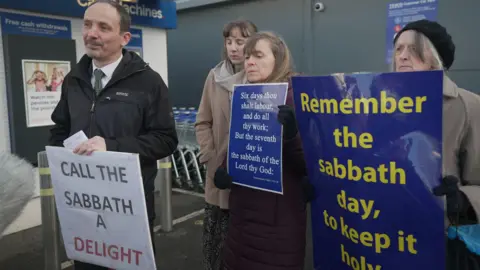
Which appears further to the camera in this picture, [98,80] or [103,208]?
[98,80]

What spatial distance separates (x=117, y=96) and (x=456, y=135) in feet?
5.32

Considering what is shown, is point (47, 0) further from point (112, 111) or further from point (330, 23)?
point (330, 23)

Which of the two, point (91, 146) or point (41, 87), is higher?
Answer: point (41, 87)

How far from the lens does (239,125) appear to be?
2410mm

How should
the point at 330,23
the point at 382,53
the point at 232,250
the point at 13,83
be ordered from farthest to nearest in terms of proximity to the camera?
1. the point at 330,23
2. the point at 382,53
3. the point at 13,83
4. the point at 232,250

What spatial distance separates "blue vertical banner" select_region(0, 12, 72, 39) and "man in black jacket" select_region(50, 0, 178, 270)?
302cm

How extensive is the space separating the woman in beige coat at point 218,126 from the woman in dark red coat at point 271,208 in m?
0.40

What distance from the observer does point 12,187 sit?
1500 millimetres

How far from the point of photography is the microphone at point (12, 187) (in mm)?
1482

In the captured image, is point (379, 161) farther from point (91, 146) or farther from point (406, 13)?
point (406, 13)

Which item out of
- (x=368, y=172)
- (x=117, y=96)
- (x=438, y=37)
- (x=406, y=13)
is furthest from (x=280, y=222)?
(x=406, y=13)

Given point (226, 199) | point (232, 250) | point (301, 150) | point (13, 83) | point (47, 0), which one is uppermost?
point (47, 0)

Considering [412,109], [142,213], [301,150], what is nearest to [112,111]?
[142,213]

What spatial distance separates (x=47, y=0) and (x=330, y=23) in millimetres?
4853
